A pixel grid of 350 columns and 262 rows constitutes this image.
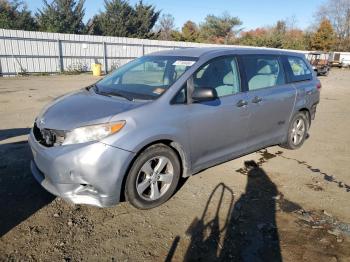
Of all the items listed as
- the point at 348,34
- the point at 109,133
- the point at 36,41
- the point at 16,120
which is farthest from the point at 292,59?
the point at 348,34

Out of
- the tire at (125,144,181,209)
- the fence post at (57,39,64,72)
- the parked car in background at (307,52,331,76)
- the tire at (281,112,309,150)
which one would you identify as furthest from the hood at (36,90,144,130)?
the parked car in background at (307,52,331,76)

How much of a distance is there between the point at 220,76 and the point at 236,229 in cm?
197

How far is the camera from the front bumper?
10.3 feet

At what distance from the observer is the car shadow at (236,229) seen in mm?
2912

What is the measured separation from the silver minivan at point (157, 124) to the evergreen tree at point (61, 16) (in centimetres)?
4017

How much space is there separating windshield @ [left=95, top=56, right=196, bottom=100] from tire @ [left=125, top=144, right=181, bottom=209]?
659 mm

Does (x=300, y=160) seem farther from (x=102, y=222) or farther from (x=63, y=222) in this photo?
(x=63, y=222)

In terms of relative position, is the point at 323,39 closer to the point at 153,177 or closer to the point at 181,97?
the point at 181,97

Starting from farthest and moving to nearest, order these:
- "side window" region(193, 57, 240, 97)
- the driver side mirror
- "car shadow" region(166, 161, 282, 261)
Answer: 1. "side window" region(193, 57, 240, 97)
2. the driver side mirror
3. "car shadow" region(166, 161, 282, 261)

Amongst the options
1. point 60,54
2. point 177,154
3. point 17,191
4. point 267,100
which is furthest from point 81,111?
point 60,54

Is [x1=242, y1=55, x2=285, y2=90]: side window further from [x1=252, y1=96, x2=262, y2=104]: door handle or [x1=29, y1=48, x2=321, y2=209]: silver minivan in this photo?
[x1=252, y1=96, x2=262, y2=104]: door handle

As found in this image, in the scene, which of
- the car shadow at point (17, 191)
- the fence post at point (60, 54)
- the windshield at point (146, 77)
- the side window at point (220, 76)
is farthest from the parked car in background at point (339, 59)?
the car shadow at point (17, 191)

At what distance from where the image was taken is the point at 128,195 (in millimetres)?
3443

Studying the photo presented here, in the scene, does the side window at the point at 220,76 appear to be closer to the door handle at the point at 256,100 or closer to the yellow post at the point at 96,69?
the door handle at the point at 256,100
